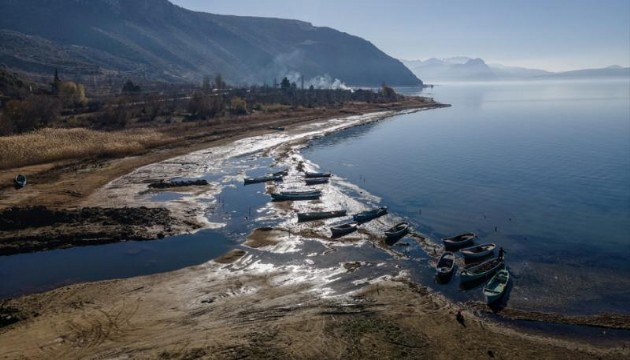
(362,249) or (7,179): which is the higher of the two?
(7,179)

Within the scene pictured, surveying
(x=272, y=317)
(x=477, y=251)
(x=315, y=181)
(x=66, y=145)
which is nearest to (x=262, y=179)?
(x=315, y=181)

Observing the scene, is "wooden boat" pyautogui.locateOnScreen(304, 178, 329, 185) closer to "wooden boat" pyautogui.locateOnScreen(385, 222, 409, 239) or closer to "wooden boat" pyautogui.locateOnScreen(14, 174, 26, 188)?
"wooden boat" pyautogui.locateOnScreen(385, 222, 409, 239)

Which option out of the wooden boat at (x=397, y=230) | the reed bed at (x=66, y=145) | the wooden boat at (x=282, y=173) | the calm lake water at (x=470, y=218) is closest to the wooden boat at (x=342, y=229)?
the calm lake water at (x=470, y=218)

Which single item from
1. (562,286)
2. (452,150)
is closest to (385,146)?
(452,150)

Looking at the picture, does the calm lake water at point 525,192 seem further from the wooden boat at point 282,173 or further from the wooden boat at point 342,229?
the wooden boat at point 282,173

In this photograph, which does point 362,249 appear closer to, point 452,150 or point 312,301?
point 312,301
